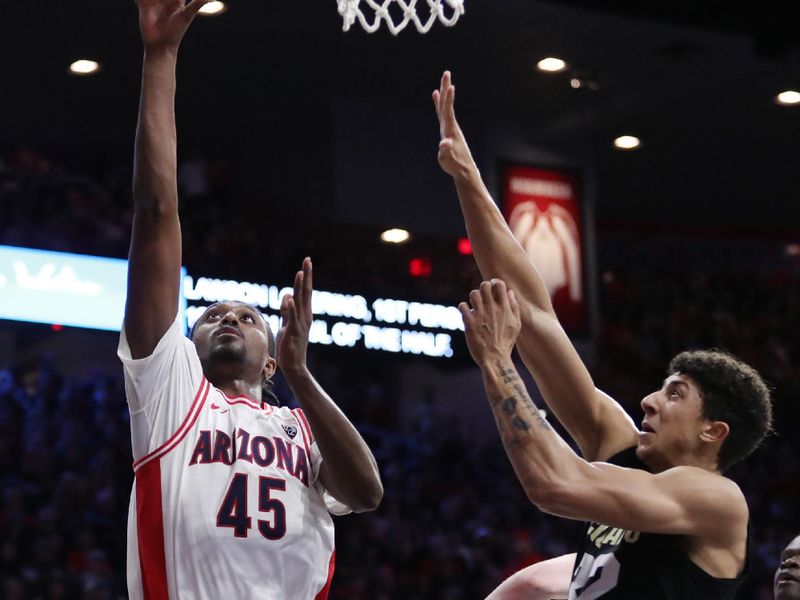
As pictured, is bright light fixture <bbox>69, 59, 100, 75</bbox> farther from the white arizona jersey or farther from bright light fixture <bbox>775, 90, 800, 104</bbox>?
the white arizona jersey

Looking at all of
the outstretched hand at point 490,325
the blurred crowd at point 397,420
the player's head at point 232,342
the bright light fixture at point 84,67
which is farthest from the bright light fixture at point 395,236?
the outstretched hand at point 490,325

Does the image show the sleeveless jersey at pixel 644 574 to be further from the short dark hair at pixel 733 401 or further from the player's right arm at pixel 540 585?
the player's right arm at pixel 540 585

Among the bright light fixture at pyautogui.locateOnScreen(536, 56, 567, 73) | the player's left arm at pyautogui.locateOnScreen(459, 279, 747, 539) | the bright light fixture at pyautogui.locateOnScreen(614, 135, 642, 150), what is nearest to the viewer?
the player's left arm at pyautogui.locateOnScreen(459, 279, 747, 539)

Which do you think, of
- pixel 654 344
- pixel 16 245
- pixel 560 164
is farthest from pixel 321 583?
pixel 654 344

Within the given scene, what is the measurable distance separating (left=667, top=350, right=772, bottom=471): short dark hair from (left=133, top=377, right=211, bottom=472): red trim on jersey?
1196 mm

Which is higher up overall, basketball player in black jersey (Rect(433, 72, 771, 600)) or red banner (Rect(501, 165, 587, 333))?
red banner (Rect(501, 165, 587, 333))

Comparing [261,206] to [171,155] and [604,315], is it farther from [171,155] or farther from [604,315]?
[171,155]

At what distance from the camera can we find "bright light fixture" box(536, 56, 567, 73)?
36.4 ft

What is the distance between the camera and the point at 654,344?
15.1 meters

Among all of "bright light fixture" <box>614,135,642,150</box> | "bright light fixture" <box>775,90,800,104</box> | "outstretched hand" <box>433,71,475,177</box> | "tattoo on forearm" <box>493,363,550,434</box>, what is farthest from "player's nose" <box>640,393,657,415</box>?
"bright light fixture" <box>614,135,642,150</box>

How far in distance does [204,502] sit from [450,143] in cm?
117

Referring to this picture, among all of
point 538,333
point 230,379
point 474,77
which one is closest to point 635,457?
point 538,333

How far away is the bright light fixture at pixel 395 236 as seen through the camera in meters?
12.3

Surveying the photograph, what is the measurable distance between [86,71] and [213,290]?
219cm
